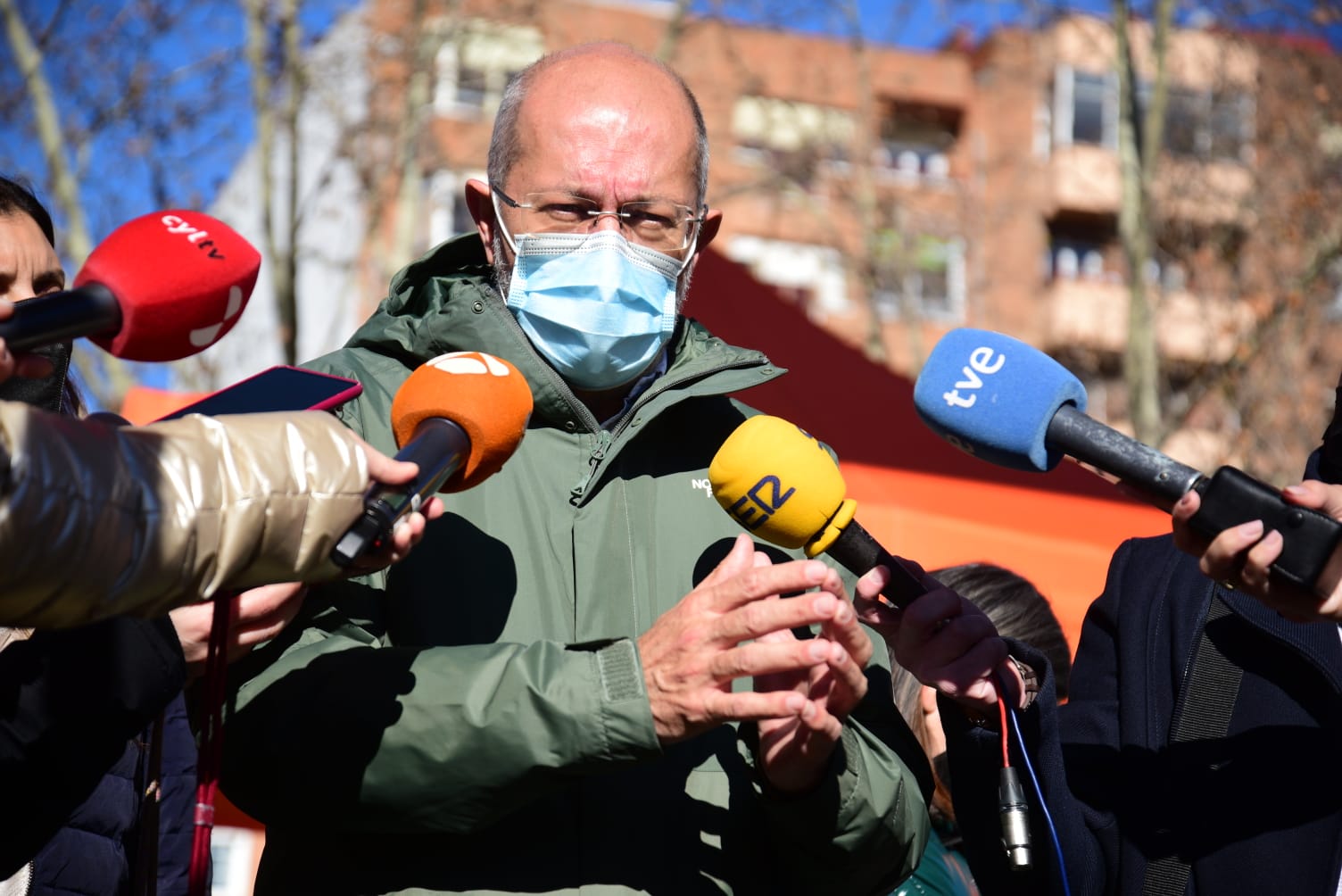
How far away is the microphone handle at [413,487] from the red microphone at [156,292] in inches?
14.0

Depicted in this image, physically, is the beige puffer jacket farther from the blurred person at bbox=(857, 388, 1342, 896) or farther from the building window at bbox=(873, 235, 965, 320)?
the building window at bbox=(873, 235, 965, 320)

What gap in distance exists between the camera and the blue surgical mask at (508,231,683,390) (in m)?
2.82

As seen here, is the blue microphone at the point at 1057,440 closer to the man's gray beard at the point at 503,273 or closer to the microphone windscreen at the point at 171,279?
the man's gray beard at the point at 503,273

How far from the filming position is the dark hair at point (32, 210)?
117 inches

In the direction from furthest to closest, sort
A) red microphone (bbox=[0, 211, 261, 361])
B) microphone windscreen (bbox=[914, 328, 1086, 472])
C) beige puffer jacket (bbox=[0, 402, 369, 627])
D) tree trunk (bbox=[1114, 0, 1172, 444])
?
tree trunk (bbox=[1114, 0, 1172, 444]), microphone windscreen (bbox=[914, 328, 1086, 472]), red microphone (bbox=[0, 211, 261, 361]), beige puffer jacket (bbox=[0, 402, 369, 627])

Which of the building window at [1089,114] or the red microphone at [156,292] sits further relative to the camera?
the building window at [1089,114]

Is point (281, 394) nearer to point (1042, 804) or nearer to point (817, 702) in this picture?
point (817, 702)

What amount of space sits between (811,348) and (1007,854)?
3998mm

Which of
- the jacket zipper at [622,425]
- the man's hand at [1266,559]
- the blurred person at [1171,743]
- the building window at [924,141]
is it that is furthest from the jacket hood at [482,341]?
the building window at [924,141]

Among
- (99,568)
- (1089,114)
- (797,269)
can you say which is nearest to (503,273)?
(99,568)

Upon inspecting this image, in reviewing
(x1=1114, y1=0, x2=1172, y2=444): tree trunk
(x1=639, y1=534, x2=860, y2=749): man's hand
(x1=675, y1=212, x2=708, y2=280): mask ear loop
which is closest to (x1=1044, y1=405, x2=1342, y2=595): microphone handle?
(x1=639, y1=534, x2=860, y2=749): man's hand

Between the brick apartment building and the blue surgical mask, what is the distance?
6.14 metres

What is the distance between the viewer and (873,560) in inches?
97.7

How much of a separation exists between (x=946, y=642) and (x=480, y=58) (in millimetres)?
14311
